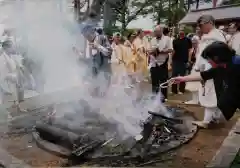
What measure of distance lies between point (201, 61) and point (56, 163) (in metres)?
2.99

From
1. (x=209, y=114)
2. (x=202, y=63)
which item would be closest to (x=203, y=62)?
(x=202, y=63)

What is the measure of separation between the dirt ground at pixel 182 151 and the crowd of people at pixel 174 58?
55 centimetres

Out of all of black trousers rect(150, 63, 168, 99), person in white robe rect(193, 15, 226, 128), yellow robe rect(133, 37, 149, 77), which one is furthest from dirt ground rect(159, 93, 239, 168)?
yellow robe rect(133, 37, 149, 77)

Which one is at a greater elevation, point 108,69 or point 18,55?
point 18,55

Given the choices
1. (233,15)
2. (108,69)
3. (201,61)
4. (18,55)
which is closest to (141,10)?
(233,15)

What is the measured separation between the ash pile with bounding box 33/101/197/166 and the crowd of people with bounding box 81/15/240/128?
2.52 feet

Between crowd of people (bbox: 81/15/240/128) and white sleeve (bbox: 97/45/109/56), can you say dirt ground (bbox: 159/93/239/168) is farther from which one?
white sleeve (bbox: 97/45/109/56)

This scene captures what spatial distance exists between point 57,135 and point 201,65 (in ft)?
8.64

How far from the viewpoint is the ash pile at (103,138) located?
15.4 ft

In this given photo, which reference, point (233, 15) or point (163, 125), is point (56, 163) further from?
point (233, 15)

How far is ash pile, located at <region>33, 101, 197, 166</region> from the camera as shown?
4695 mm

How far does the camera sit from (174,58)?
993 cm

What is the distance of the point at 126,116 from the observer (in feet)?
19.3

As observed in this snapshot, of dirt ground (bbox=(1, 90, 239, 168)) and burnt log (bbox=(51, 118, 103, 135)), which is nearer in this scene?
dirt ground (bbox=(1, 90, 239, 168))
